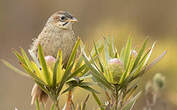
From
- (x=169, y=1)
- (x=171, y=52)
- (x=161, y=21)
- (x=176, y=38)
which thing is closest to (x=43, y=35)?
(x=171, y=52)

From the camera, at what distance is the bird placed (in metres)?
1.91

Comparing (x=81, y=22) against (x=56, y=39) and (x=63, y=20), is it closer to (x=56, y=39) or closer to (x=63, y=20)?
(x=63, y=20)

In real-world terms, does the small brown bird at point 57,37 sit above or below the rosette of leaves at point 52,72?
below

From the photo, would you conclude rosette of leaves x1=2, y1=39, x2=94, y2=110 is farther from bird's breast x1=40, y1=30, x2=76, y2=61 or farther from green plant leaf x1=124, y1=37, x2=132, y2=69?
bird's breast x1=40, y1=30, x2=76, y2=61

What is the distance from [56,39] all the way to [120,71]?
3.12 ft

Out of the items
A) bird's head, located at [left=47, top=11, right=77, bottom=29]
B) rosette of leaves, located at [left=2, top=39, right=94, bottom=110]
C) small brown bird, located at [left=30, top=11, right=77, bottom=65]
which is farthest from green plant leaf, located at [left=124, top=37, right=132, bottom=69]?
bird's head, located at [left=47, top=11, right=77, bottom=29]

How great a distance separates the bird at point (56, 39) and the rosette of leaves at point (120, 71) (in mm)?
458

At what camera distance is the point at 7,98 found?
6059mm

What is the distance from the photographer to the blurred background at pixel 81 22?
515 cm

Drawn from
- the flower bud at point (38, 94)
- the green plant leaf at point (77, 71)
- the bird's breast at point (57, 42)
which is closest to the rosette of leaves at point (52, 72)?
the green plant leaf at point (77, 71)

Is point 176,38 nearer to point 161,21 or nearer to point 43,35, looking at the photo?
point 161,21

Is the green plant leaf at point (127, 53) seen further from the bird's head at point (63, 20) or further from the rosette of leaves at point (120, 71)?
the bird's head at point (63, 20)

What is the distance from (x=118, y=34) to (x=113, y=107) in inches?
128

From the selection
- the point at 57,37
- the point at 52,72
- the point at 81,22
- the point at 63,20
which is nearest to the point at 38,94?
the point at 52,72
